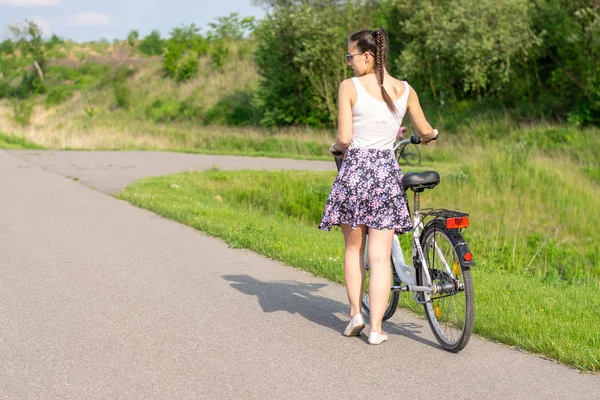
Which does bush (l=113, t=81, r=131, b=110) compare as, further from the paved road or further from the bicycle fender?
the bicycle fender

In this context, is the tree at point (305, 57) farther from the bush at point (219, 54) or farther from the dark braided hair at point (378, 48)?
the dark braided hair at point (378, 48)

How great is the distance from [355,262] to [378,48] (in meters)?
1.48

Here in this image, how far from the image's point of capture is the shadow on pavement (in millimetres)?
5969

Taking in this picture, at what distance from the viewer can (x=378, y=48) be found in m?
5.33

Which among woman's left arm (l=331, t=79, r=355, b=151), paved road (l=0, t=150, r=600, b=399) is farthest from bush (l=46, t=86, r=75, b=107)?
woman's left arm (l=331, t=79, r=355, b=151)

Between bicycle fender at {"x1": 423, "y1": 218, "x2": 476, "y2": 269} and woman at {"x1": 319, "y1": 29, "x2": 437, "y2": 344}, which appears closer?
bicycle fender at {"x1": 423, "y1": 218, "x2": 476, "y2": 269}

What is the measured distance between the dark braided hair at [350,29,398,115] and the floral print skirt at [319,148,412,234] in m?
0.35

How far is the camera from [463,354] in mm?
5227

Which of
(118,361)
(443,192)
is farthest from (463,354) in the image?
(443,192)

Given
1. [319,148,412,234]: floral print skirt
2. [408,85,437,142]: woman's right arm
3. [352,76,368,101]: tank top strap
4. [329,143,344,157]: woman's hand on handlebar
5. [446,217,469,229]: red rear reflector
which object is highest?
[352,76,368,101]: tank top strap

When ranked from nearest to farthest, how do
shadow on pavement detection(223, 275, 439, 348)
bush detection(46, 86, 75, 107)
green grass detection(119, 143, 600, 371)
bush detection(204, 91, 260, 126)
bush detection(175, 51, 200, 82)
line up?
green grass detection(119, 143, 600, 371)
shadow on pavement detection(223, 275, 439, 348)
bush detection(204, 91, 260, 126)
bush detection(175, 51, 200, 82)
bush detection(46, 86, 75, 107)

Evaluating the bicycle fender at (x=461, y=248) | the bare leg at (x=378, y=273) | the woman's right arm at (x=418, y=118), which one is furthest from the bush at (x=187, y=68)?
the bicycle fender at (x=461, y=248)

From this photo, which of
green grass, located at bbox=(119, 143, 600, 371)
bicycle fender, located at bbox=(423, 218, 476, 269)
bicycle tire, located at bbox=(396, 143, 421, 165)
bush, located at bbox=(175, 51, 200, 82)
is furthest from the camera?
bush, located at bbox=(175, 51, 200, 82)

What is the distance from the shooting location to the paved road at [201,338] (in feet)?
14.9
